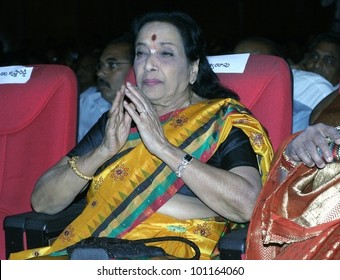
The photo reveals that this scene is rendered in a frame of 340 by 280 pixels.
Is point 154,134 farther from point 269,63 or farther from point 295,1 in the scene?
point 295,1

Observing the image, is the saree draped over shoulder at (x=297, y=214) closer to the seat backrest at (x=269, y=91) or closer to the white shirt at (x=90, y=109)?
the seat backrest at (x=269, y=91)

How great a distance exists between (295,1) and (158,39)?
29.2ft

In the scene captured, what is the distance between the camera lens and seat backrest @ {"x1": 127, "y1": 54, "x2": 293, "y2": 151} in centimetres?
323

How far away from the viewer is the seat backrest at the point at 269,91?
10.6 ft

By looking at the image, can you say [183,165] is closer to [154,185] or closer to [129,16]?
[154,185]

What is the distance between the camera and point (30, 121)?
137 inches

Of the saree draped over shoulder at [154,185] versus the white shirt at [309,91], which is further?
the white shirt at [309,91]

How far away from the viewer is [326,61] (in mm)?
5410

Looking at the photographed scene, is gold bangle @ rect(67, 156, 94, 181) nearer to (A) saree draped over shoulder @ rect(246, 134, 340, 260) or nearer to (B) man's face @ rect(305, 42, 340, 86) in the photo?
(A) saree draped over shoulder @ rect(246, 134, 340, 260)

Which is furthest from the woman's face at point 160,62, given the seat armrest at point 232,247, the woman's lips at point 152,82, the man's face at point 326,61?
the man's face at point 326,61

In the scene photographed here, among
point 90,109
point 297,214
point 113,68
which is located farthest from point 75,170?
point 90,109

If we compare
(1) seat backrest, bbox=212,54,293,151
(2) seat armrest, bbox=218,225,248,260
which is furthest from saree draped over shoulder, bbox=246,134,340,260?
(1) seat backrest, bbox=212,54,293,151

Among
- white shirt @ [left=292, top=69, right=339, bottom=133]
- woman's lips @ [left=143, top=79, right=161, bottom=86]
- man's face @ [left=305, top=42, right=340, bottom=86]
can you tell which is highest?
woman's lips @ [left=143, top=79, right=161, bottom=86]

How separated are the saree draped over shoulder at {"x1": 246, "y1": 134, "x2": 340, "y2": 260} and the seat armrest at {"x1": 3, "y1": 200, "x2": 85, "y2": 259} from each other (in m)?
0.86
